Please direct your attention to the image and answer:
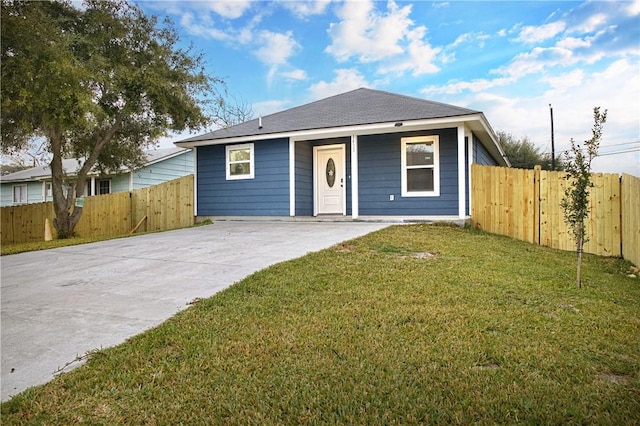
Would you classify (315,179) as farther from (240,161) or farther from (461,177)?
(461,177)

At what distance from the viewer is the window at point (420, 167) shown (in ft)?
34.7

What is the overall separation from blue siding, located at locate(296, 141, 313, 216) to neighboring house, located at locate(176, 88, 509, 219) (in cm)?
3

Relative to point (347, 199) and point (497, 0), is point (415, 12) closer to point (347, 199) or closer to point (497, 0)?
point (497, 0)

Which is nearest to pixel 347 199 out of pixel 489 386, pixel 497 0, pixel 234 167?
pixel 234 167

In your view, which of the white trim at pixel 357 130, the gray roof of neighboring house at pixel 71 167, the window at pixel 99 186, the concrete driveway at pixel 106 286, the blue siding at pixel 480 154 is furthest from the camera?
the gray roof of neighboring house at pixel 71 167

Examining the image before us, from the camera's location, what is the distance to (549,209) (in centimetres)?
855

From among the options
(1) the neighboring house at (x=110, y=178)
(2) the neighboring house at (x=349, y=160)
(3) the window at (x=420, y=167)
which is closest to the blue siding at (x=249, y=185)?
(2) the neighboring house at (x=349, y=160)

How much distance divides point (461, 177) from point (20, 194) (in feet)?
80.0

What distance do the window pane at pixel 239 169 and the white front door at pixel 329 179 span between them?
2203 mm

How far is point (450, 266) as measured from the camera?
17.9 ft

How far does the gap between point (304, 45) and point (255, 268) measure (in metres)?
11.9

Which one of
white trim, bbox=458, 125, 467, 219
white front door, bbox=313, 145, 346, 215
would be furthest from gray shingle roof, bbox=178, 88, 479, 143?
white front door, bbox=313, 145, 346, 215

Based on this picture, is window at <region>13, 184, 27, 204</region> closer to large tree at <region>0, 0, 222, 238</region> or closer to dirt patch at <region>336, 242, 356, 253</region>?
large tree at <region>0, 0, 222, 238</region>

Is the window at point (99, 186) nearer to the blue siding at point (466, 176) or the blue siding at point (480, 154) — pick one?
the blue siding at point (466, 176)
